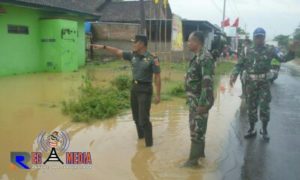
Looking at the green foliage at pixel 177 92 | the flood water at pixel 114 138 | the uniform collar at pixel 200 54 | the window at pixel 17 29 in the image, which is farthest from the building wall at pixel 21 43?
the uniform collar at pixel 200 54

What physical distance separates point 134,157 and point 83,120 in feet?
7.83

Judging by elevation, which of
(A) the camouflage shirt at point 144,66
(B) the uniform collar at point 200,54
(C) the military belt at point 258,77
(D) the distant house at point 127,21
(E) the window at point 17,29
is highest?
(D) the distant house at point 127,21

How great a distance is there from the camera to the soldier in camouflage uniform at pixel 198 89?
207 inches

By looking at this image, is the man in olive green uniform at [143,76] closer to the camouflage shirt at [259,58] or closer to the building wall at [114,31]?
the camouflage shirt at [259,58]

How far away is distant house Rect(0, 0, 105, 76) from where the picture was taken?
15.6 metres

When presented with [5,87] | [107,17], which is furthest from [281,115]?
[107,17]

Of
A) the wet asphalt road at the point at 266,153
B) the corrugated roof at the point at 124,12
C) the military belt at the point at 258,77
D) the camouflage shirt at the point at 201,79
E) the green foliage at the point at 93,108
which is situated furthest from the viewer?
the corrugated roof at the point at 124,12

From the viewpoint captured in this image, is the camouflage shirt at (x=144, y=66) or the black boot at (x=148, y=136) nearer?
the camouflage shirt at (x=144, y=66)

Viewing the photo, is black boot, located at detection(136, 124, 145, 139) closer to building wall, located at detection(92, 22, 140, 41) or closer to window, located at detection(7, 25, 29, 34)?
window, located at detection(7, 25, 29, 34)

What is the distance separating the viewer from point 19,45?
1647cm

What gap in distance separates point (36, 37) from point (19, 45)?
1.34m

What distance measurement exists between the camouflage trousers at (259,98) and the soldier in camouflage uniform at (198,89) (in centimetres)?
210

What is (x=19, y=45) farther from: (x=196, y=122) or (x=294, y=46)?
(x=196, y=122)

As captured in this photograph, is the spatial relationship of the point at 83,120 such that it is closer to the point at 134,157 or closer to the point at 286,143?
the point at 134,157
